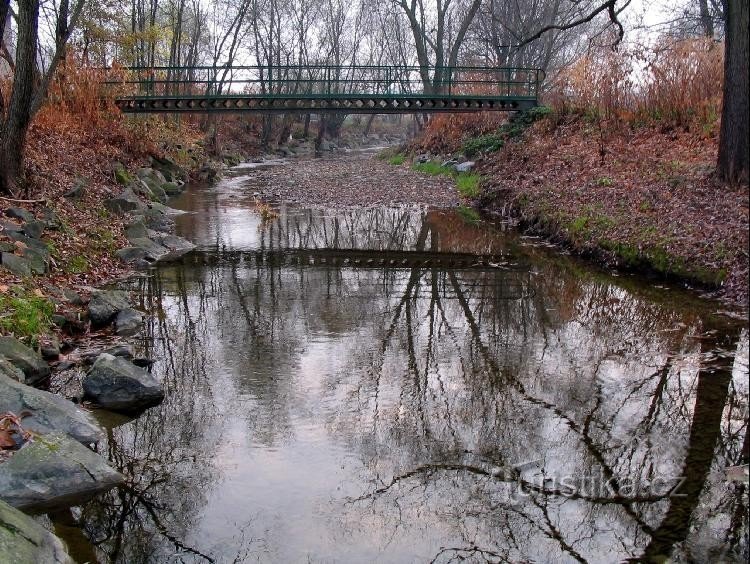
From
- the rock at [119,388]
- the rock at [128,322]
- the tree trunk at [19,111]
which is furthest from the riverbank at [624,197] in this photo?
the tree trunk at [19,111]

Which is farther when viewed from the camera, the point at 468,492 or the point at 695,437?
the point at 695,437

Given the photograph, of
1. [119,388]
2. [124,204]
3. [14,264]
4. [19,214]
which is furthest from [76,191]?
[119,388]

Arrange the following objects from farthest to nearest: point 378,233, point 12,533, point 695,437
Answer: point 378,233
point 695,437
point 12,533

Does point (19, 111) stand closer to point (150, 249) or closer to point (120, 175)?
point (150, 249)

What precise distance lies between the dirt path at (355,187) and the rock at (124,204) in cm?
568

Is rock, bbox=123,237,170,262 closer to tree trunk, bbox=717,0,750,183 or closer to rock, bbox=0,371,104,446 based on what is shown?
rock, bbox=0,371,104,446

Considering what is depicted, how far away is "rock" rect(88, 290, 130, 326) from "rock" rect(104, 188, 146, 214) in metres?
6.96

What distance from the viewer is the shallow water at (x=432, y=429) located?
15.5ft

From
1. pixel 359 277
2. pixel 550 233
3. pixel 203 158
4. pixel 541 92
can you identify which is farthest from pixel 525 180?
pixel 203 158

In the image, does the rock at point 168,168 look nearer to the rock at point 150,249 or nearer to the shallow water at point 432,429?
the rock at point 150,249

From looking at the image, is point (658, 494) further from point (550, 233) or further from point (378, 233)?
point (378, 233)

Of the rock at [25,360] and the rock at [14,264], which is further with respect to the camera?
the rock at [14,264]

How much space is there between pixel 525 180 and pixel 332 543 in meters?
14.9

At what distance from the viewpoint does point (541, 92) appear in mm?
→ 27062
